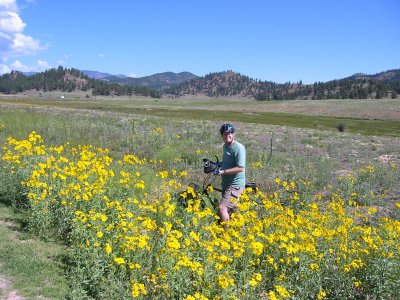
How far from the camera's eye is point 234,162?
24.2ft

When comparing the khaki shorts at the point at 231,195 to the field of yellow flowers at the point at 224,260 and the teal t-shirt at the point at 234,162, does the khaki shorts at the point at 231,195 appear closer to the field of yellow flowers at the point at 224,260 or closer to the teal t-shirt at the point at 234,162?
the teal t-shirt at the point at 234,162

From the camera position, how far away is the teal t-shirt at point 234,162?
23.6ft

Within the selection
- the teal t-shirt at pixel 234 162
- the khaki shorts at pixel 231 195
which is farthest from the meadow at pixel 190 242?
the teal t-shirt at pixel 234 162

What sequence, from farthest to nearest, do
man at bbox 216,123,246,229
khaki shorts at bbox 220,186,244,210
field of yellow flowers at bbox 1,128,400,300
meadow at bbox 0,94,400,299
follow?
khaki shorts at bbox 220,186,244,210
man at bbox 216,123,246,229
meadow at bbox 0,94,400,299
field of yellow flowers at bbox 1,128,400,300

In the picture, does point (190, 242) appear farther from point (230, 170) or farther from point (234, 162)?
point (234, 162)

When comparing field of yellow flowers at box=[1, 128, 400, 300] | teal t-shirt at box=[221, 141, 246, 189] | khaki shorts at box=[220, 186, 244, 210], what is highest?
teal t-shirt at box=[221, 141, 246, 189]

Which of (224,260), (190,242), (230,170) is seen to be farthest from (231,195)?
(224,260)

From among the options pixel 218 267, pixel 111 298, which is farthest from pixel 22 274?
pixel 218 267

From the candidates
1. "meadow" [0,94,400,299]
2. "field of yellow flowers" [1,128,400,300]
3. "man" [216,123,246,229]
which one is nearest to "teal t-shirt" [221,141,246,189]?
"man" [216,123,246,229]

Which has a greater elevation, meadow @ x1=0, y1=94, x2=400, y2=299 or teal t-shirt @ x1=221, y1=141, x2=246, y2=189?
teal t-shirt @ x1=221, y1=141, x2=246, y2=189

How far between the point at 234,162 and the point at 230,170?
0.97 feet

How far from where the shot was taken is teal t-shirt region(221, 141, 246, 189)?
23.6 feet

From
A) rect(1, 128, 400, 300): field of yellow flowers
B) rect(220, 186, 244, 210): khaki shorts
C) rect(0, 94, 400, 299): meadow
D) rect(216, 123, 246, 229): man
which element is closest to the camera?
rect(1, 128, 400, 300): field of yellow flowers

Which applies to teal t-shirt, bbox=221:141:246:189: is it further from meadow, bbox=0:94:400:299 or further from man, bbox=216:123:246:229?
meadow, bbox=0:94:400:299
